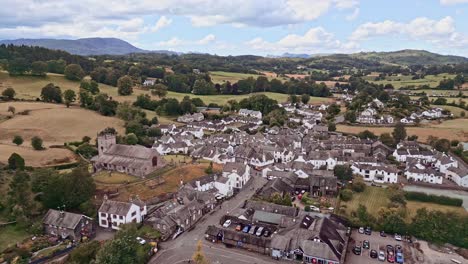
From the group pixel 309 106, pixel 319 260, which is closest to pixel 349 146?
pixel 319 260

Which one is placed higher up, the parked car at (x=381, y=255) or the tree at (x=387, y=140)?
the tree at (x=387, y=140)

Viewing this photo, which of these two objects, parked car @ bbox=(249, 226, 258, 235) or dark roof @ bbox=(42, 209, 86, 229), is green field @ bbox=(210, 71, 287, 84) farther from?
parked car @ bbox=(249, 226, 258, 235)

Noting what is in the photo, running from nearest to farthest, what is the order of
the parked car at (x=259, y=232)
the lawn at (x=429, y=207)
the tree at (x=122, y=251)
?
the tree at (x=122, y=251) → the parked car at (x=259, y=232) → the lawn at (x=429, y=207)

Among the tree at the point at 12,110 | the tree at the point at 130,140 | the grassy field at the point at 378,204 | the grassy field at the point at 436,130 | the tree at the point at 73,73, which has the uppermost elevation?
the tree at the point at 73,73

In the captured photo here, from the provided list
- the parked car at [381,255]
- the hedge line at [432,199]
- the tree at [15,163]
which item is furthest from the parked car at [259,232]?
the tree at [15,163]

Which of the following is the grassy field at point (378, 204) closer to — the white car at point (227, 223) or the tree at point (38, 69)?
the white car at point (227, 223)

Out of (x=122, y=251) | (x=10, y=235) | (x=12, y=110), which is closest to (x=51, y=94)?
(x=12, y=110)

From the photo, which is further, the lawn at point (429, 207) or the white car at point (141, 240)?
the lawn at point (429, 207)
